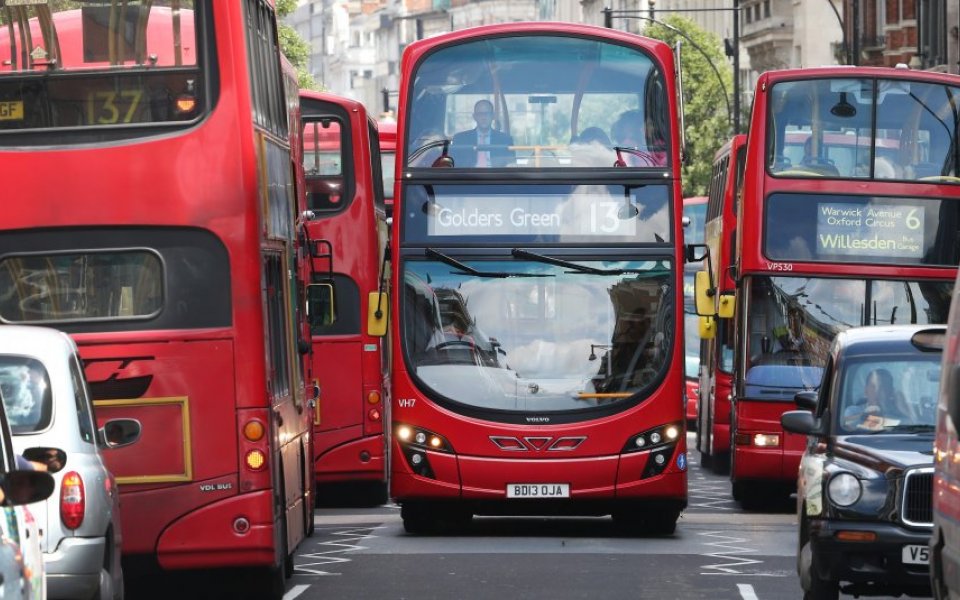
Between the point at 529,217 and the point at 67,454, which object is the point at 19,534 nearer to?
the point at 67,454

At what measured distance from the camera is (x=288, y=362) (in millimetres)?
16281

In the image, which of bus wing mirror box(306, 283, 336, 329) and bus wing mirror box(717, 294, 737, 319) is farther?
bus wing mirror box(717, 294, 737, 319)

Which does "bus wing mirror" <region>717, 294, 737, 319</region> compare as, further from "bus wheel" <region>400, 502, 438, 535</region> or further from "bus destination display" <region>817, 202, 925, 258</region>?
"bus wheel" <region>400, 502, 438, 535</region>

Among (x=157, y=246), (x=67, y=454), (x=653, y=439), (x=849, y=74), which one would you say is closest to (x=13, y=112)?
(x=157, y=246)

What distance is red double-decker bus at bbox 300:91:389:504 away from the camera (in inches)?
1039

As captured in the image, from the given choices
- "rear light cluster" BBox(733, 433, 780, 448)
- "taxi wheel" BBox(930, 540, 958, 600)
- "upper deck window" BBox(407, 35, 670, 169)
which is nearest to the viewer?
"taxi wheel" BBox(930, 540, 958, 600)

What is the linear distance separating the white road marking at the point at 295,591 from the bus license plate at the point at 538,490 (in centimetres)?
411

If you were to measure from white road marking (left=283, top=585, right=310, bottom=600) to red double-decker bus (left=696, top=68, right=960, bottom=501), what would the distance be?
888 cm

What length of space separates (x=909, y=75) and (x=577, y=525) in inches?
236

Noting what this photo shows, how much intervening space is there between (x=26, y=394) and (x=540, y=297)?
928cm

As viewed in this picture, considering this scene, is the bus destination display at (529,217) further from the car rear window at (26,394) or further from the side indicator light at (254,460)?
the car rear window at (26,394)

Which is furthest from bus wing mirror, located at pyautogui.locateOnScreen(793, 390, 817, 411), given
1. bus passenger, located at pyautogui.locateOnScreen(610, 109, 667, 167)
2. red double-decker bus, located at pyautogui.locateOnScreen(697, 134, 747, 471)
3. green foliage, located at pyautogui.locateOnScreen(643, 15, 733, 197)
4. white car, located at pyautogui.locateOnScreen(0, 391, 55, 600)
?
green foliage, located at pyautogui.locateOnScreen(643, 15, 733, 197)

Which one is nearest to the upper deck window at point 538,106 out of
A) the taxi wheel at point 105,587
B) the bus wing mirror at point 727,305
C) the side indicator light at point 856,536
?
the bus wing mirror at point 727,305

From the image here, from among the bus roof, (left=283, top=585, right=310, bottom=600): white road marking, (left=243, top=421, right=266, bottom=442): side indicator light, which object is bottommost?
(left=283, top=585, right=310, bottom=600): white road marking
